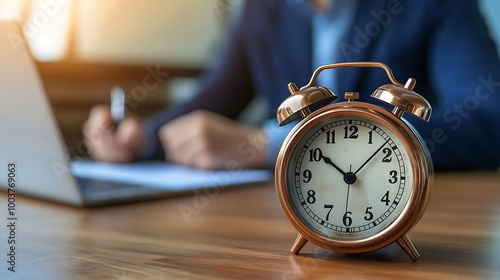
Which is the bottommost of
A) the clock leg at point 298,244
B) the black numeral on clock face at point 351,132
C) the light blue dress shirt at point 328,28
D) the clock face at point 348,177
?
the clock leg at point 298,244

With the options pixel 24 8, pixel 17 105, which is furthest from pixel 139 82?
pixel 17 105

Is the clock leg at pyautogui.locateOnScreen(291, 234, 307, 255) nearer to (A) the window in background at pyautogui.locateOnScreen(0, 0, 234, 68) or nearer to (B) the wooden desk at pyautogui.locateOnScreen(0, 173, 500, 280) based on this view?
(B) the wooden desk at pyautogui.locateOnScreen(0, 173, 500, 280)

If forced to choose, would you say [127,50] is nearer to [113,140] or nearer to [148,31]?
[148,31]

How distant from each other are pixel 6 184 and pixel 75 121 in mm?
2115

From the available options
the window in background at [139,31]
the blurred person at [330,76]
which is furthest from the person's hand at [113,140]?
the window in background at [139,31]

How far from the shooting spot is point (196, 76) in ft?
12.7

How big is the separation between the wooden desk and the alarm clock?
0.11 ft

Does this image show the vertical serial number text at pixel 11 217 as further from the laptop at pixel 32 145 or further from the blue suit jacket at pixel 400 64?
the blue suit jacket at pixel 400 64

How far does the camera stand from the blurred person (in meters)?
1.83

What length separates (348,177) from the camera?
0.71 metres

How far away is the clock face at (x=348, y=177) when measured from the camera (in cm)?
68

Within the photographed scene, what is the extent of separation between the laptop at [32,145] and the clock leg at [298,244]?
456mm

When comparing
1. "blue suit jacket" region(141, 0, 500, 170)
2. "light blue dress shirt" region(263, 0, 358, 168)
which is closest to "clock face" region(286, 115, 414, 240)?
"blue suit jacket" region(141, 0, 500, 170)

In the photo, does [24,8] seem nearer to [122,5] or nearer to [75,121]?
[75,121]
